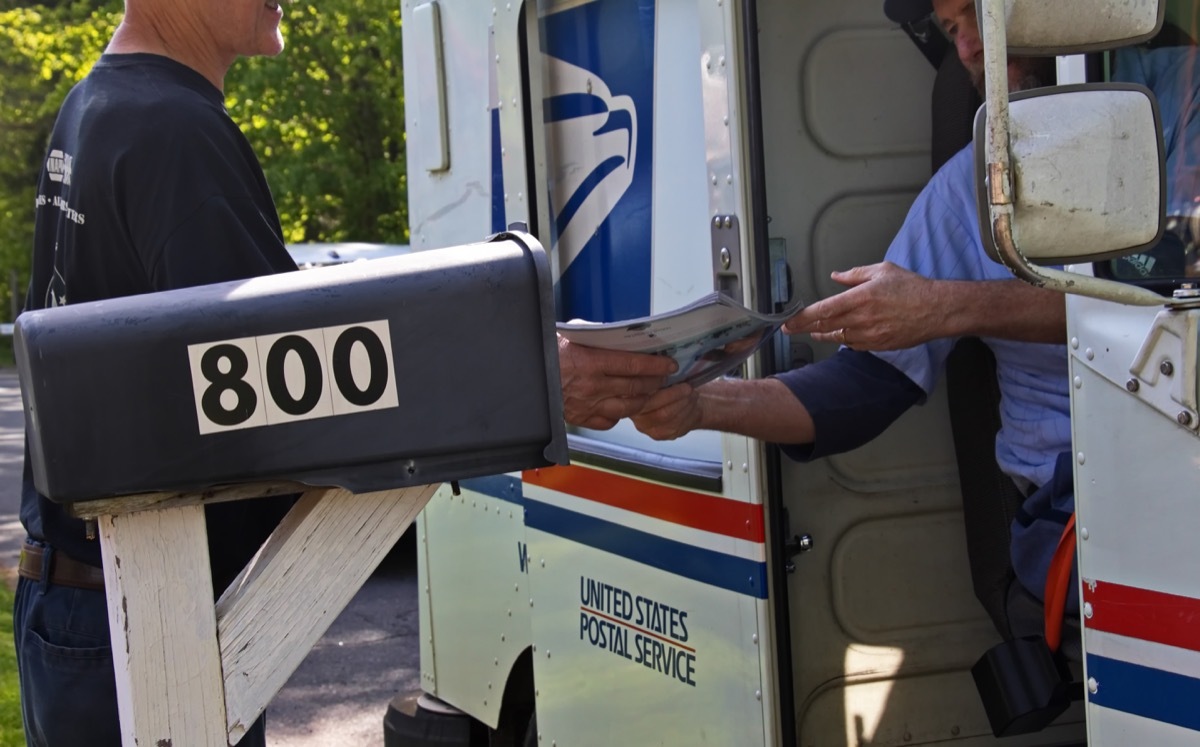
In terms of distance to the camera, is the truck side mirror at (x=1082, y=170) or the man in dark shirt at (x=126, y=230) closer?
the truck side mirror at (x=1082, y=170)

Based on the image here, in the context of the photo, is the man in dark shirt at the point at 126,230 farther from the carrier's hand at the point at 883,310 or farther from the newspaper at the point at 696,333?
the carrier's hand at the point at 883,310

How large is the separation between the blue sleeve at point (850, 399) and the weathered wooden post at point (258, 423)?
1.23 metres

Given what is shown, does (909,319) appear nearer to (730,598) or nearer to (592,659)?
(730,598)

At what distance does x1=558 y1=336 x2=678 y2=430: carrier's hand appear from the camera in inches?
97.8

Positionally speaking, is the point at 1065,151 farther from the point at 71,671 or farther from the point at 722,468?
the point at 71,671

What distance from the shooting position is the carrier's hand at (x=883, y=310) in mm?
2576

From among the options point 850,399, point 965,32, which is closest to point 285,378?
point 850,399

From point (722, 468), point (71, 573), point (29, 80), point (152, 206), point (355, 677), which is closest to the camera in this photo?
point (152, 206)

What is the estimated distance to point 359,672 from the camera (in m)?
6.89

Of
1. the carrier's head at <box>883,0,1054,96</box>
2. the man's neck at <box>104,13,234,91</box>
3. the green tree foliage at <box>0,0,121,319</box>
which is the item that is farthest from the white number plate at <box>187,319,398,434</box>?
the green tree foliage at <box>0,0,121,319</box>

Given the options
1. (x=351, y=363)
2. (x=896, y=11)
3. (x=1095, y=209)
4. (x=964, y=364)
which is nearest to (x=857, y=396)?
(x=964, y=364)

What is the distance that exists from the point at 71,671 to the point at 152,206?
0.76 meters

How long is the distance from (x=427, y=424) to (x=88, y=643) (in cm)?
90

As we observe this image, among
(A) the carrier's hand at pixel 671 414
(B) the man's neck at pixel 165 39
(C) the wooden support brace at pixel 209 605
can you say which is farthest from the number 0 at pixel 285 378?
(A) the carrier's hand at pixel 671 414
